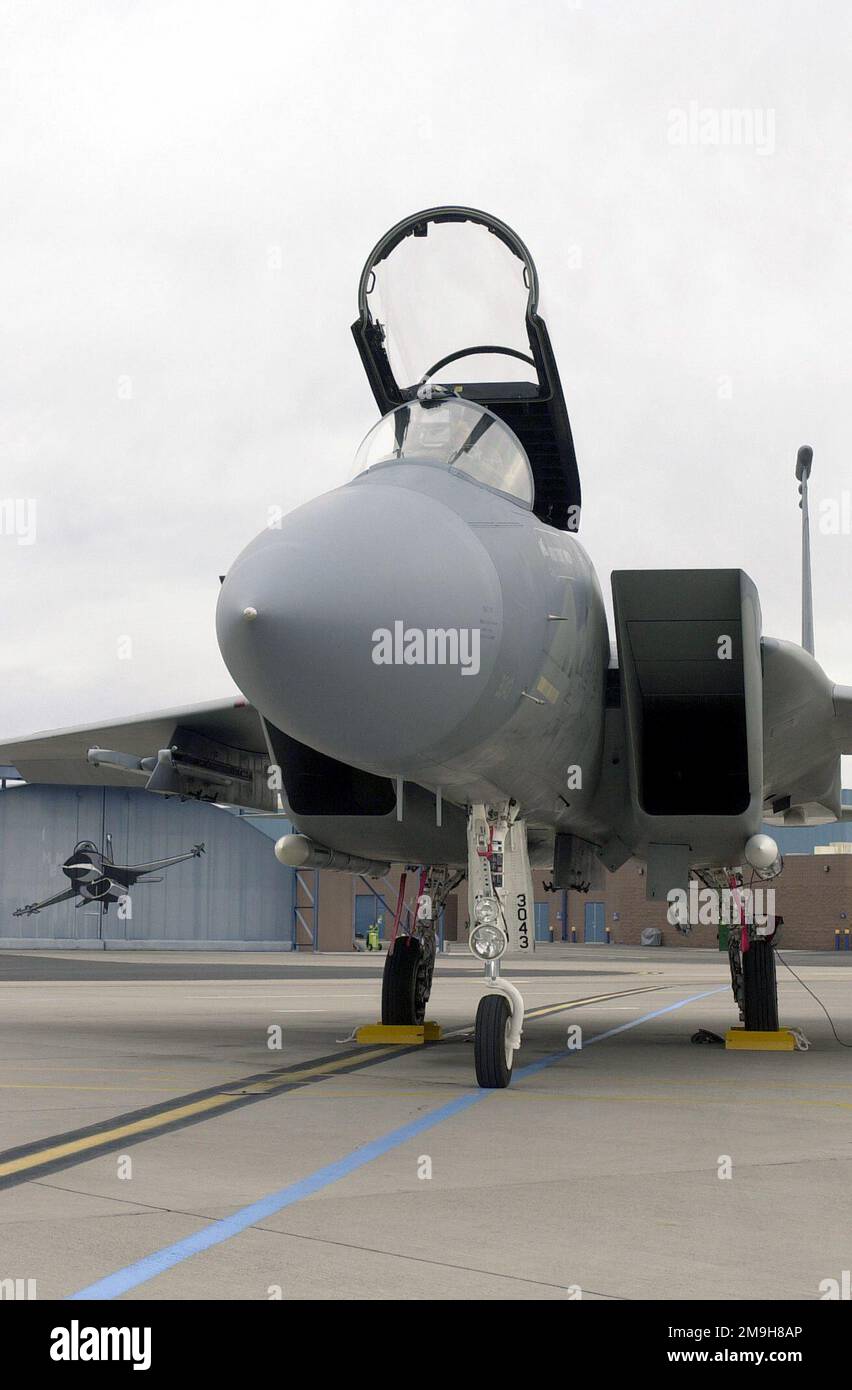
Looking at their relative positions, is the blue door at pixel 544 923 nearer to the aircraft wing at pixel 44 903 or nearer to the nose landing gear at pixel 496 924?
the aircraft wing at pixel 44 903

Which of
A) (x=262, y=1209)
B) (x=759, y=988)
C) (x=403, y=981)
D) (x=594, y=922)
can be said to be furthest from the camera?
(x=594, y=922)

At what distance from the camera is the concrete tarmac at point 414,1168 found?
3439 millimetres

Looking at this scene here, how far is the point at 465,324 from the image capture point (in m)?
8.58

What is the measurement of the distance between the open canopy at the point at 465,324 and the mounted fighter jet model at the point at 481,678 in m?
0.01

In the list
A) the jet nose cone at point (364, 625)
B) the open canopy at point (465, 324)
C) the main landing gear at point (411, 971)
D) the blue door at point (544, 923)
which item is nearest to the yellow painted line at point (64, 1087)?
the jet nose cone at point (364, 625)

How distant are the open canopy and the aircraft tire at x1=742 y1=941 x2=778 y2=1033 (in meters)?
3.83

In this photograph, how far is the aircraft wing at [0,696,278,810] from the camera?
407 inches

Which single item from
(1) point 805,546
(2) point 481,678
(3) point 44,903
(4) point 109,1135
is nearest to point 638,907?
(3) point 44,903

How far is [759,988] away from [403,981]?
A: 267 cm

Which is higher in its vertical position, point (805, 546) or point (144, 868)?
point (805, 546)

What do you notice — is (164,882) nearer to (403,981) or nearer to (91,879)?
(91,879)
